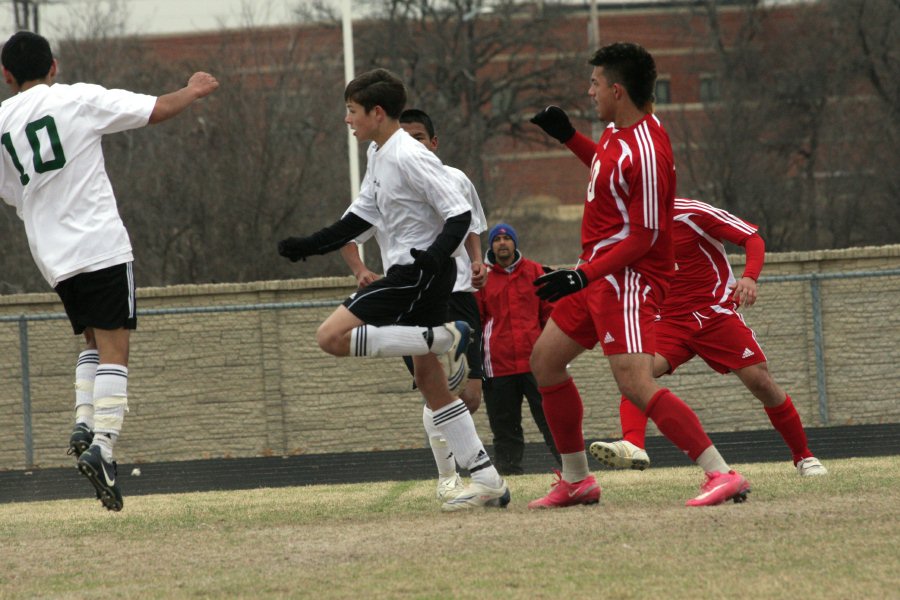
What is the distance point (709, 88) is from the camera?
4634 centimetres

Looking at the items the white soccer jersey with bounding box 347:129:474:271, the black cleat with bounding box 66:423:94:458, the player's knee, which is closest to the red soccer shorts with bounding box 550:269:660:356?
the white soccer jersey with bounding box 347:129:474:271

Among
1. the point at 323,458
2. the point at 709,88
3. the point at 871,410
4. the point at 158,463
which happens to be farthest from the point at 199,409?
the point at 709,88

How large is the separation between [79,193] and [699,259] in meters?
3.68

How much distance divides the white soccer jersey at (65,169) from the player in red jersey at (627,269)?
219 cm

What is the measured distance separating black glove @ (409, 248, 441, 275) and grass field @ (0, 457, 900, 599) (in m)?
1.18

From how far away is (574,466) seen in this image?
261 inches

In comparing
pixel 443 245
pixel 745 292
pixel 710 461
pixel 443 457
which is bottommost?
pixel 443 457

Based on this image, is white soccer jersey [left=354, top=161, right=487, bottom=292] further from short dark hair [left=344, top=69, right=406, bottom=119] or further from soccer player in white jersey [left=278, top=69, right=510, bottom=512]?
short dark hair [left=344, top=69, right=406, bottom=119]

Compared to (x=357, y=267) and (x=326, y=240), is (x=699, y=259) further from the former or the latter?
(x=326, y=240)

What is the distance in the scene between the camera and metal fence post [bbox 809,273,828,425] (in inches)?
593

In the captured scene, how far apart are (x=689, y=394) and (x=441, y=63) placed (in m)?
26.9

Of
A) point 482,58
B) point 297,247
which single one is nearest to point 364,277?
point 297,247

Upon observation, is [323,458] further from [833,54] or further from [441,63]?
[833,54]

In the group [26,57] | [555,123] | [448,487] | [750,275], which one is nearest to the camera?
[26,57]
